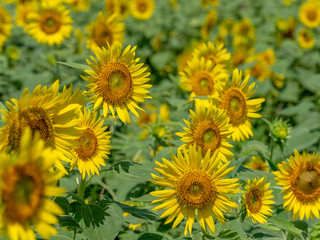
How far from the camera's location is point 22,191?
113 cm

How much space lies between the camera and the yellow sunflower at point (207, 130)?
1.97 meters

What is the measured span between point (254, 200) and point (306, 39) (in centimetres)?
361

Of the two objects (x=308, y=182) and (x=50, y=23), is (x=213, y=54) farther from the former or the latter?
(x=50, y=23)

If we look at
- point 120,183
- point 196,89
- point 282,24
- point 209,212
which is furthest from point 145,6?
point 209,212

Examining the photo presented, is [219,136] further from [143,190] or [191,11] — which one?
[191,11]

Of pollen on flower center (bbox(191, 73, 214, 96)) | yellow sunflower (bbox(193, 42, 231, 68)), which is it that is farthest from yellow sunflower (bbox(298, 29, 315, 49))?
pollen on flower center (bbox(191, 73, 214, 96))

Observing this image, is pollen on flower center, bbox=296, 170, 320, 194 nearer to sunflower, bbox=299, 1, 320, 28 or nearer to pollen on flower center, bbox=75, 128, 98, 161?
pollen on flower center, bbox=75, 128, 98, 161

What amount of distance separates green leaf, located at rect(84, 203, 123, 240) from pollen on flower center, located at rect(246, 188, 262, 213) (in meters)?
0.54

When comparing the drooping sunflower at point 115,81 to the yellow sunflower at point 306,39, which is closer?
the drooping sunflower at point 115,81

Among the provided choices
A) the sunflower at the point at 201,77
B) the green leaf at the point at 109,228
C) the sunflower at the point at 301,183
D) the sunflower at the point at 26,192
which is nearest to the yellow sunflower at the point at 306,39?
the sunflower at the point at 201,77

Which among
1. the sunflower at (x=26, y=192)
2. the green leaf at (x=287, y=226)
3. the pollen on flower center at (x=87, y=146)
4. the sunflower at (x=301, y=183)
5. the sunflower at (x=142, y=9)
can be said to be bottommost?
the sunflower at (x=26, y=192)

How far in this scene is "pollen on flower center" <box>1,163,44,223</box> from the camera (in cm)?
111

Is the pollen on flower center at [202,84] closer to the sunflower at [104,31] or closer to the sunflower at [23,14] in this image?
the sunflower at [104,31]

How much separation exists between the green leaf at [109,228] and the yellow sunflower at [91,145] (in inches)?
7.8
